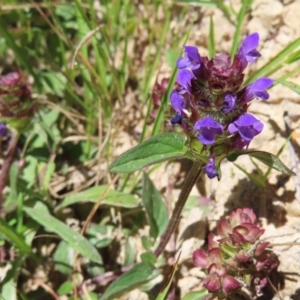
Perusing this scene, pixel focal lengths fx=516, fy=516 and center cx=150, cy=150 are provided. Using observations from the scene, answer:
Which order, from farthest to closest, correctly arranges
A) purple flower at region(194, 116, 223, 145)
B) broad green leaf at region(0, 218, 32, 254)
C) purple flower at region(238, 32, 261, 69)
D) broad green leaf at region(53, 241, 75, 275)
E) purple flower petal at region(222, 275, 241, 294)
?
broad green leaf at region(53, 241, 75, 275) → broad green leaf at region(0, 218, 32, 254) → purple flower petal at region(222, 275, 241, 294) → purple flower at region(238, 32, 261, 69) → purple flower at region(194, 116, 223, 145)

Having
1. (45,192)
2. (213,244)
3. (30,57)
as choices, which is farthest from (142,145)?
(30,57)

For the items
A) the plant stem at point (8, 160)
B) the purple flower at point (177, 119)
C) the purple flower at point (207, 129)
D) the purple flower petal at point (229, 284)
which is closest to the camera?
the purple flower at point (207, 129)

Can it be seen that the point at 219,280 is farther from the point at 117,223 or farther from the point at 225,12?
the point at 225,12

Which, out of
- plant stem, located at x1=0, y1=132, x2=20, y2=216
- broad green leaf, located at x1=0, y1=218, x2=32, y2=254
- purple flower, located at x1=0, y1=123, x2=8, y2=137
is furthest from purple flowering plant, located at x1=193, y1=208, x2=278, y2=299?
purple flower, located at x1=0, y1=123, x2=8, y2=137

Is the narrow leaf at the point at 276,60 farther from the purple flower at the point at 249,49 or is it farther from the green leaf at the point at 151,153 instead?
the green leaf at the point at 151,153

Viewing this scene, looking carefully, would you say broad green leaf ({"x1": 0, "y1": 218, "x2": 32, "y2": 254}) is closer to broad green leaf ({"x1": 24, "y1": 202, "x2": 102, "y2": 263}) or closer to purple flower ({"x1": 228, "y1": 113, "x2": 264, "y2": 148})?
broad green leaf ({"x1": 24, "y1": 202, "x2": 102, "y2": 263})

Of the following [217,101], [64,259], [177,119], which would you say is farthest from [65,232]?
[217,101]

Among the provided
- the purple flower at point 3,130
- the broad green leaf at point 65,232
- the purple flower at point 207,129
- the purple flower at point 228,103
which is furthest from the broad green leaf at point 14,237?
the purple flower at point 228,103

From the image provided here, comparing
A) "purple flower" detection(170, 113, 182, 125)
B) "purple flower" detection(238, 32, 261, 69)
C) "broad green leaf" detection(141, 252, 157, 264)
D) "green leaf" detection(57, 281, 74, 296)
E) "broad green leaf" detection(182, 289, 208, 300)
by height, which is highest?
"purple flower" detection(238, 32, 261, 69)

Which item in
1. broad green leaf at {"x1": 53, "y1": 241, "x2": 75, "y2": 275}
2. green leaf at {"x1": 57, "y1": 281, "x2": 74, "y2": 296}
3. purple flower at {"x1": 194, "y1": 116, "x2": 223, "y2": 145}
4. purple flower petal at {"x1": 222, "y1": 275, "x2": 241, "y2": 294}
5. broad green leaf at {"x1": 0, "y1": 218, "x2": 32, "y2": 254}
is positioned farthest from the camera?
Answer: broad green leaf at {"x1": 53, "y1": 241, "x2": 75, "y2": 275}
